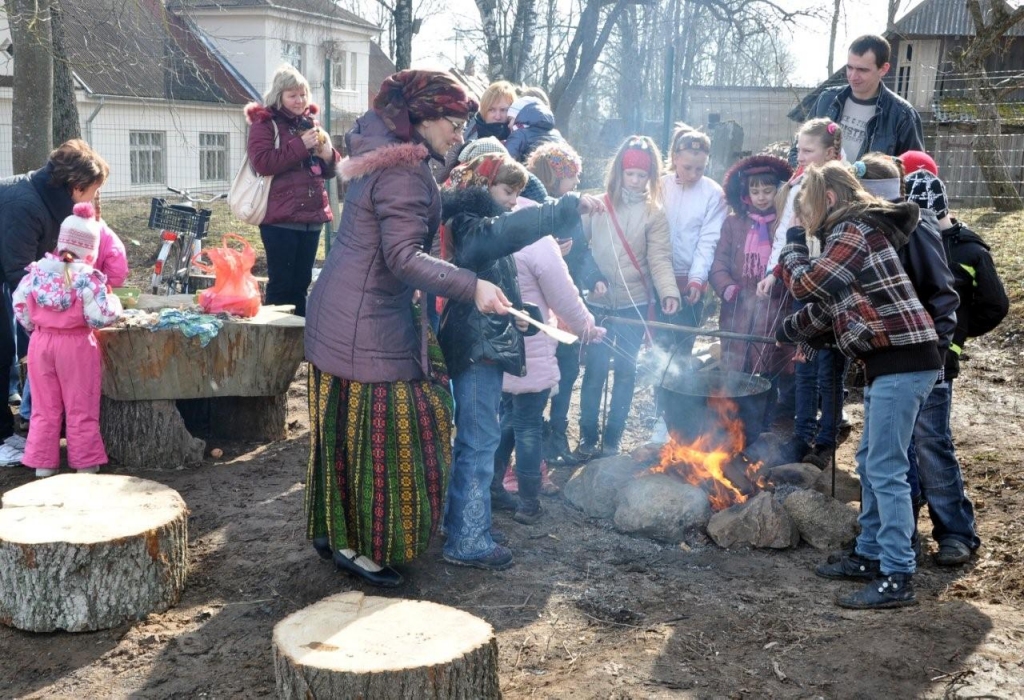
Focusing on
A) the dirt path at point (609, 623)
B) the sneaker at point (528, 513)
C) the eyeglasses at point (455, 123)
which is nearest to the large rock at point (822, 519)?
the dirt path at point (609, 623)

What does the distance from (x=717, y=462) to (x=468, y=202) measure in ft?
7.19

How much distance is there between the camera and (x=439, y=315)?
14.8 ft

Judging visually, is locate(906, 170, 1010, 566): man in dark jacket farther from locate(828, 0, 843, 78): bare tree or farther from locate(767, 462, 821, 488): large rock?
locate(828, 0, 843, 78): bare tree

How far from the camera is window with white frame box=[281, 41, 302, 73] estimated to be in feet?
99.7

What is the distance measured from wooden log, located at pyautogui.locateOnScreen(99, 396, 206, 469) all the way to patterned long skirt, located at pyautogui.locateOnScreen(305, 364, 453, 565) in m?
1.94

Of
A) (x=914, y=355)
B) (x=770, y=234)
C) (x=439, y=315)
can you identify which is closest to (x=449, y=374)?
(x=439, y=315)

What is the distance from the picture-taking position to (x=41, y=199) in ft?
17.6

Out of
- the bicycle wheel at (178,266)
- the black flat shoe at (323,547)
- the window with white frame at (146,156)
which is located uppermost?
the window with white frame at (146,156)

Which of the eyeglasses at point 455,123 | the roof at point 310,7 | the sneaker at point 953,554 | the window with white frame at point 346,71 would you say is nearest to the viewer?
the eyeglasses at point 455,123

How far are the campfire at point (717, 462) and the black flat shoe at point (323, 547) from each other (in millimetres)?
1844

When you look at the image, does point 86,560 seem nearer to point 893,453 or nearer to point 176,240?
point 893,453

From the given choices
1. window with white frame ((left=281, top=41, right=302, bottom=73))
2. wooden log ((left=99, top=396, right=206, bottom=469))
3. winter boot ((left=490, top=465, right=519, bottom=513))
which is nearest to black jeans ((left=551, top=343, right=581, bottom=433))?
winter boot ((left=490, top=465, right=519, bottom=513))

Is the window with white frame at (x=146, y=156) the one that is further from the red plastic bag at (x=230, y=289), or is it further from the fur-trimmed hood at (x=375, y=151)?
the fur-trimmed hood at (x=375, y=151)

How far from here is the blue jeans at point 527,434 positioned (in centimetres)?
498
